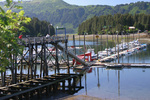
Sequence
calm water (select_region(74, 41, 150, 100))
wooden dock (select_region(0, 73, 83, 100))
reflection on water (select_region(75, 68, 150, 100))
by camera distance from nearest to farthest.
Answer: wooden dock (select_region(0, 73, 83, 100)) → calm water (select_region(74, 41, 150, 100)) → reflection on water (select_region(75, 68, 150, 100))

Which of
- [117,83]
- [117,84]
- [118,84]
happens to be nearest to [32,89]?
[117,84]

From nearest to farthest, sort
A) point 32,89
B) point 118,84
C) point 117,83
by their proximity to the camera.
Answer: point 32,89, point 118,84, point 117,83

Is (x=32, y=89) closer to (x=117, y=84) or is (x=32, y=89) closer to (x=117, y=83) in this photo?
(x=117, y=84)

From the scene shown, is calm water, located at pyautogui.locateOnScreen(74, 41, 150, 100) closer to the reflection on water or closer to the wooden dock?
the reflection on water

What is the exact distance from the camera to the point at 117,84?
156ft

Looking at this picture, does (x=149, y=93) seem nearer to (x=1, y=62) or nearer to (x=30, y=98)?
(x=30, y=98)

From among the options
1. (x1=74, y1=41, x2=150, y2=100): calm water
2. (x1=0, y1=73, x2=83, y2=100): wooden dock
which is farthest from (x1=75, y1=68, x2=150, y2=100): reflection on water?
(x1=0, y1=73, x2=83, y2=100): wooden dock

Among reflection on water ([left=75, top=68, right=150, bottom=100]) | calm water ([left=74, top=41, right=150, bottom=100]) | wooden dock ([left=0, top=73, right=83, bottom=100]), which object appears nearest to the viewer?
wooden dock ([left=0, top=73, right=83, bottom=100])

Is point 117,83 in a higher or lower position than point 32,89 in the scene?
lower

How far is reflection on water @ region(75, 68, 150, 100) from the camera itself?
130 feet

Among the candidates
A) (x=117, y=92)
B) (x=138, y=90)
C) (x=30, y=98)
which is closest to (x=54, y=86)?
(x=30, y=98)

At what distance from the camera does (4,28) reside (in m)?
26.1

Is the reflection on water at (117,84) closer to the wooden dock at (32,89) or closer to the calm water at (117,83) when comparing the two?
the calm water at (117,83)

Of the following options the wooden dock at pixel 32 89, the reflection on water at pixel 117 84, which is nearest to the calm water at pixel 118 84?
the reflection on water at pixel 117 84
